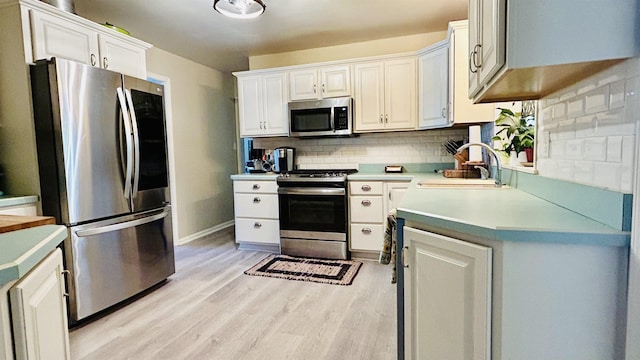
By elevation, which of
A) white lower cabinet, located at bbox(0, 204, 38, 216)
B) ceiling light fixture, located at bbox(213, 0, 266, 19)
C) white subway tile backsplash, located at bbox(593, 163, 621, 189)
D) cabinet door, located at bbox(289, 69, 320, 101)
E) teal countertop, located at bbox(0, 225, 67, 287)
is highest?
ceiling light fixture, located at bbox(213, 0, 266, 19)

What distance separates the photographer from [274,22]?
315 centimetres

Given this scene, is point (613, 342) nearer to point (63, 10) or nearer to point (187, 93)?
point (63, 10)

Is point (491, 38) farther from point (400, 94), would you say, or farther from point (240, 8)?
point (400, 94)

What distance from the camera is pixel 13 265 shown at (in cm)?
75

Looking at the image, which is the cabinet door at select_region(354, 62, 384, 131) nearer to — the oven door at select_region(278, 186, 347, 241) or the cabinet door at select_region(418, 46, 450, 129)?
the cabinet door at select_region(418, 46, 450, 129)

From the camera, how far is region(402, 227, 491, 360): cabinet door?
3.15 ft

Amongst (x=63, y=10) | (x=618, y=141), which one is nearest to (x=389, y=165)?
(x=618, y=141)

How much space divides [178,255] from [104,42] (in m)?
2.23

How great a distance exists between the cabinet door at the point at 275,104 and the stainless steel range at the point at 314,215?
0.65 metres

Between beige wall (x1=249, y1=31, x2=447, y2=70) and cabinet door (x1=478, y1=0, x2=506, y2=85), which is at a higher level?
beige wall (x1=249, y1=31, x2=447, y2=70)

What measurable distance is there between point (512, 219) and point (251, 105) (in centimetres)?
338

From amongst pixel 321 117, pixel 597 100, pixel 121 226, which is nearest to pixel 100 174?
pixel 121 226

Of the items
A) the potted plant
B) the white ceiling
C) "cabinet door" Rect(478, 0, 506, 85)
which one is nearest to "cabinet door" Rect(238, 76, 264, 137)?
the white ceiling

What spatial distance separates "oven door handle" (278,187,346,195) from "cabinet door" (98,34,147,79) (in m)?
1.68
